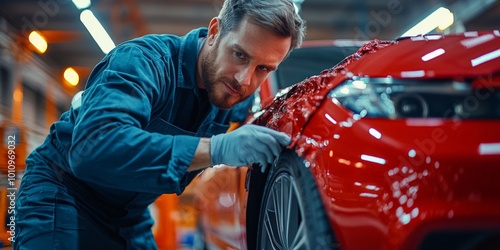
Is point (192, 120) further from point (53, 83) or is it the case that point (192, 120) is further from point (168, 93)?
point (53, 83)

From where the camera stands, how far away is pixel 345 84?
1.15 meters

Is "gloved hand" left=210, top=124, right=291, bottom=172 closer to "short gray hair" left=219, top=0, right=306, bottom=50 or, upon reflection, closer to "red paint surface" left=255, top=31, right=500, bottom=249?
"red paint surface" left=255, top=31, right=500, bottom=249

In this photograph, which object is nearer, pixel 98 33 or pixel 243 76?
pixel 243 76

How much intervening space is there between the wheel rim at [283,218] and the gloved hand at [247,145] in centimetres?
9

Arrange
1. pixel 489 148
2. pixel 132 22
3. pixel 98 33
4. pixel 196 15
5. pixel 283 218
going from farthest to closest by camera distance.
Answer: pixel 132 22 < pixel 196 15 < pixel 98 33 < pixel 283 218 < pixel 489 148

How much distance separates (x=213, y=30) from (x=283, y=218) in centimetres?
66

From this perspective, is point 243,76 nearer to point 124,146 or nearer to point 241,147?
point 241,147

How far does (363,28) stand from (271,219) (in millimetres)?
5907

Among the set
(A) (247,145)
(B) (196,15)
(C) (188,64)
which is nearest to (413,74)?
(A) (247,145)

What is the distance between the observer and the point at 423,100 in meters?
1.03

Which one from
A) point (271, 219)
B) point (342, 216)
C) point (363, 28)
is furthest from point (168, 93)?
point (363, 28)

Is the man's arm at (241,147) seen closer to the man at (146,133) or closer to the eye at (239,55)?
the man at (146,133)

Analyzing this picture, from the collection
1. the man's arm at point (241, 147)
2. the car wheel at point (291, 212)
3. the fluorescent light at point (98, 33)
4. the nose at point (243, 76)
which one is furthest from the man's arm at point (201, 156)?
the fluorescent light at point (98, 33)

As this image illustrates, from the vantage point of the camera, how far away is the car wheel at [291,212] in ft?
3.44
